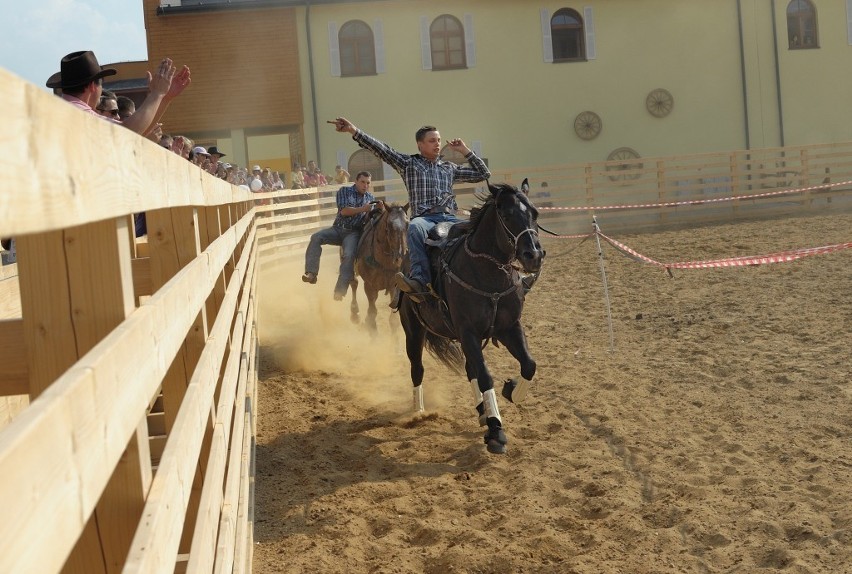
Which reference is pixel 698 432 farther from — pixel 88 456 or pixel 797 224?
pixel 797 224

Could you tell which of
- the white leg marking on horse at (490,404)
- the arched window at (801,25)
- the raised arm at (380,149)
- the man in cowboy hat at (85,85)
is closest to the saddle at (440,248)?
the raised arm at (380,149)

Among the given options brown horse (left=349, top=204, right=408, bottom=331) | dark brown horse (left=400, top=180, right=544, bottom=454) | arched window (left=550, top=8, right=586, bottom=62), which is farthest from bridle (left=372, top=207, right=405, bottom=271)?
arched window (left=550, top=8, right=586, bottom=62)

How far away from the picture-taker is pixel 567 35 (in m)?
32.4

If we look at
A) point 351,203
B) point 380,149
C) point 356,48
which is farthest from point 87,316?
point 356,48

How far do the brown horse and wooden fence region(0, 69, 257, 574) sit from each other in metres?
9.39

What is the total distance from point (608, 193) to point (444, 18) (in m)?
7.76

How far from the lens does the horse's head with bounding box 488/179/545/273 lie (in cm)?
708

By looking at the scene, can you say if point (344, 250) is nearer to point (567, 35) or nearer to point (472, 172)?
point (472, 172)

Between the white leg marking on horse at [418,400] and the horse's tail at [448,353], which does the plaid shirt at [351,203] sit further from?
the white leg marking on horse at [418,400]

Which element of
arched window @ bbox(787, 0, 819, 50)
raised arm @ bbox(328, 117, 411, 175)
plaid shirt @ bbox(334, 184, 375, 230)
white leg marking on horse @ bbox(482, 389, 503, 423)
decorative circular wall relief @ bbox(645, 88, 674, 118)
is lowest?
white leg marking on horse @ bbox(482, 389, 503, 423)

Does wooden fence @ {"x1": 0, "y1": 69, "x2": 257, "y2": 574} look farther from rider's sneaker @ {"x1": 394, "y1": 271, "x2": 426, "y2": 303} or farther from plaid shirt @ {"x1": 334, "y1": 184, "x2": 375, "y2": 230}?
plaid shirt @ {"x1": 334, "y1": 184, "x2": 375, "y2": 230}

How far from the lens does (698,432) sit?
7289mm

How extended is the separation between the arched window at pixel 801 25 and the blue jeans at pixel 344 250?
2365cm

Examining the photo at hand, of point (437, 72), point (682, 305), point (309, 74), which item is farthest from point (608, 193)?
point (682, 305)
